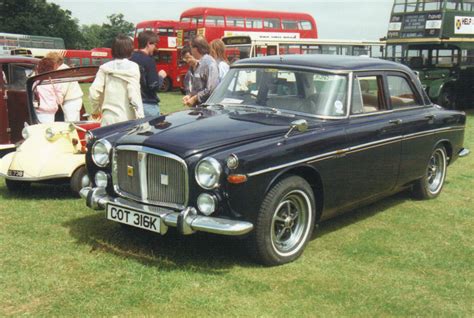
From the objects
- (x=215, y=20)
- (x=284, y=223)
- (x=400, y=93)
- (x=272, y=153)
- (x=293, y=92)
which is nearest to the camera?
(x=272, y=153)

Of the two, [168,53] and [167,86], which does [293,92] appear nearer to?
[167,86]

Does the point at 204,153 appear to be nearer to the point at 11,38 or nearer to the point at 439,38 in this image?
the point at 439,38

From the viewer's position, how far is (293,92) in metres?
5.36

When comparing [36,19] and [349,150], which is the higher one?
[36,19]

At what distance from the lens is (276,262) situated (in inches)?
178

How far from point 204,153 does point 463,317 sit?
2.11 meters

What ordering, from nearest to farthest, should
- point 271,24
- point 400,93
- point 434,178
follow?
1. point 400,93
2. point 434,178
3. point 271,24

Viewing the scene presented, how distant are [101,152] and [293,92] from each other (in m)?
1.86

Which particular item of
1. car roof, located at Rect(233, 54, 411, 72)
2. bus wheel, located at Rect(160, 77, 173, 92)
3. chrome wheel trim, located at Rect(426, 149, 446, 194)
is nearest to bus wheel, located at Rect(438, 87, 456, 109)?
chrome wheel trim, located at Rect(426, 149, 446, 194)

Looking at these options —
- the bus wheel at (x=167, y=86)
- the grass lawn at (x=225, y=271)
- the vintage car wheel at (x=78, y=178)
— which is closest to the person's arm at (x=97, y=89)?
the vintage car wheel at (x=78, y=178)

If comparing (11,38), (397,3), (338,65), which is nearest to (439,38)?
(397,3)

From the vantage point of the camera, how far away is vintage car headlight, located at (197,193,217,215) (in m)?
4.17

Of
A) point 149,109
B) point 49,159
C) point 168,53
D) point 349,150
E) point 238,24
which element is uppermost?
point 238,24

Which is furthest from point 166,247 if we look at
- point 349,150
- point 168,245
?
point 349,150
